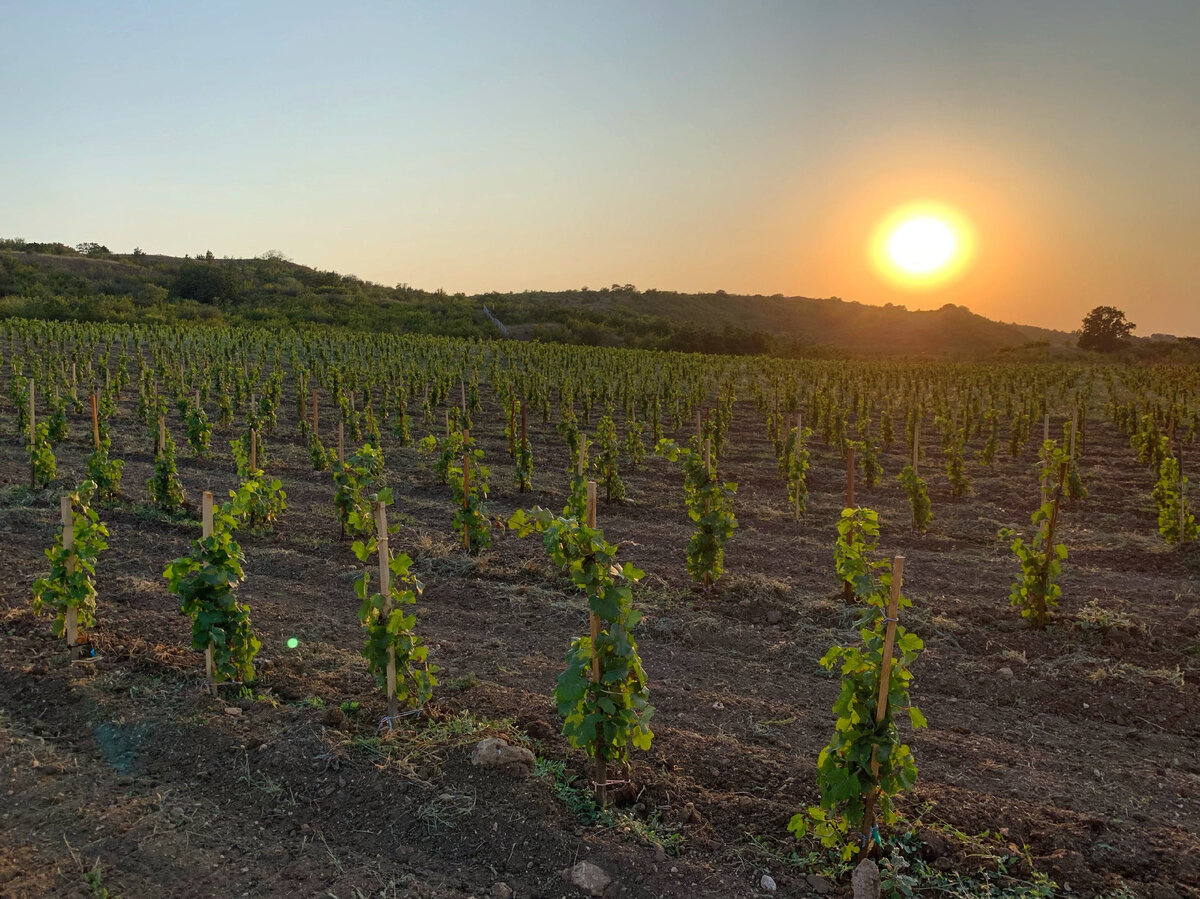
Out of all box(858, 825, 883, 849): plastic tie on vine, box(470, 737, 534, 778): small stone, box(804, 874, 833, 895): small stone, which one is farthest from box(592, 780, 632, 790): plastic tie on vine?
box(858, 825, 883, 849): plastic tie on vine

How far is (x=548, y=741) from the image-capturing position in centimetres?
474

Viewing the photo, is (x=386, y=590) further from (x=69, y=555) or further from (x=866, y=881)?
(x=866, y=881)

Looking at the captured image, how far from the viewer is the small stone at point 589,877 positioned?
3488 mm

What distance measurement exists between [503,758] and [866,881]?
6.37 feet

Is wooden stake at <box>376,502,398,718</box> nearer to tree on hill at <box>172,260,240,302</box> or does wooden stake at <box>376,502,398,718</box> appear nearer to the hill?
the hill

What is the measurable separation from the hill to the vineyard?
47.3 meters

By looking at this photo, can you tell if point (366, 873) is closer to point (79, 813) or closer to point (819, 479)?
point (79, 813)

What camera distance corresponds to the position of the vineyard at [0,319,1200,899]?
3674 millimetres

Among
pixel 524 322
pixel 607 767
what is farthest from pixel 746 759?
pixel 524 322

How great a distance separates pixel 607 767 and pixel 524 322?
209 ft

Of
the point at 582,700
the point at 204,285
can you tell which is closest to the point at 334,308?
the point at 204,285

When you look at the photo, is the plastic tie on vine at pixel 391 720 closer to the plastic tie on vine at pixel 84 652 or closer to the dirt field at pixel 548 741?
the dirt field at pixel 548 741

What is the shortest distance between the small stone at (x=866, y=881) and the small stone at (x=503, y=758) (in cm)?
174

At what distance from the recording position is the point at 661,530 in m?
10.9
